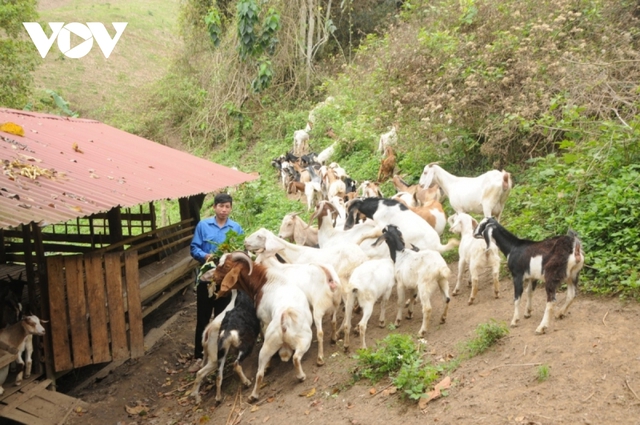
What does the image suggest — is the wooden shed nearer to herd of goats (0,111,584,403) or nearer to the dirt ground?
herd of goats (0,111,584,403)

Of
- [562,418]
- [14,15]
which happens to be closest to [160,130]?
[14,15]

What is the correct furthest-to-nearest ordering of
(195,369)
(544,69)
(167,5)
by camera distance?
(167,5)
(544,69)
(195,369)

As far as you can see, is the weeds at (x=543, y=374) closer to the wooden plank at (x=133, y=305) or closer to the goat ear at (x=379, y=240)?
the goat ear at (x=379, y=240)

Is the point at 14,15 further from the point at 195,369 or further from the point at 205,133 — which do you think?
the point at 195,369

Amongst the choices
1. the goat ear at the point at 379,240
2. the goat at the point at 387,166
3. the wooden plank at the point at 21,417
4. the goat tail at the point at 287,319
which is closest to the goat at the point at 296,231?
the goat ear at the point at 379,240

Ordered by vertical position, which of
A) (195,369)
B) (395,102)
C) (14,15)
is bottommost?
(195,369)

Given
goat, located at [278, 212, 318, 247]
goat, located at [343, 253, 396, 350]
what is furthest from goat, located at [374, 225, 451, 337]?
goat, located at [278, 212, 318, 247]

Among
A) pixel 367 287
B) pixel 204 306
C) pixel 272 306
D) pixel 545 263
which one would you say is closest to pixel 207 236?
pixel 204 306

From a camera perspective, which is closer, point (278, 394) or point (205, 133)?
point (278, 394)

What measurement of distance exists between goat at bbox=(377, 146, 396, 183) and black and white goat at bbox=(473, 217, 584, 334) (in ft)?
23.2

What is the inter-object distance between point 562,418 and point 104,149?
7583 mm

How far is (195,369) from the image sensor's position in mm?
7359

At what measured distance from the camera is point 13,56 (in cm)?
1925

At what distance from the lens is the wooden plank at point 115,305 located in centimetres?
672
